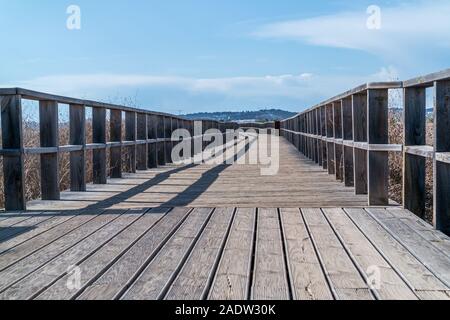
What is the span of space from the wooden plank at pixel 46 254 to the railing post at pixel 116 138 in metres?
3.68

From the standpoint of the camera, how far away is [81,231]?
386 cm

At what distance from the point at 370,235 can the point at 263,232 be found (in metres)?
0.68

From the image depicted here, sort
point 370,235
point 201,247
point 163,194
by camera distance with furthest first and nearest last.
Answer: point 163,194 < point 370,235 < point 201,247

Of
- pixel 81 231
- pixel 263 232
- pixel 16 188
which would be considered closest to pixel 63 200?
pixel 16 188

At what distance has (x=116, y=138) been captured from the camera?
7.95 meters

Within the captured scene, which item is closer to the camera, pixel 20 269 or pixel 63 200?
pixel 20 269

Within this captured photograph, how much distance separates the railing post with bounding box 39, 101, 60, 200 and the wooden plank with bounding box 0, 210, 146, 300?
149 centimetres

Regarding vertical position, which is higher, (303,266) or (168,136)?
(168,136)

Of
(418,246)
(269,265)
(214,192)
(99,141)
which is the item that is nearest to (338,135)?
(214,192)

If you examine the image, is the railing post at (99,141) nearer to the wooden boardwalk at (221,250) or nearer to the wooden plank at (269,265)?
the wooden boardwalk at (221,250)

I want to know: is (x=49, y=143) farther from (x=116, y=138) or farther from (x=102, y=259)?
(x=102, y=259)

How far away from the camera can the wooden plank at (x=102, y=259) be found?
246cm

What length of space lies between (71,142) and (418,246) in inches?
157

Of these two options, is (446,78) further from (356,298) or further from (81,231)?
(81,231)
